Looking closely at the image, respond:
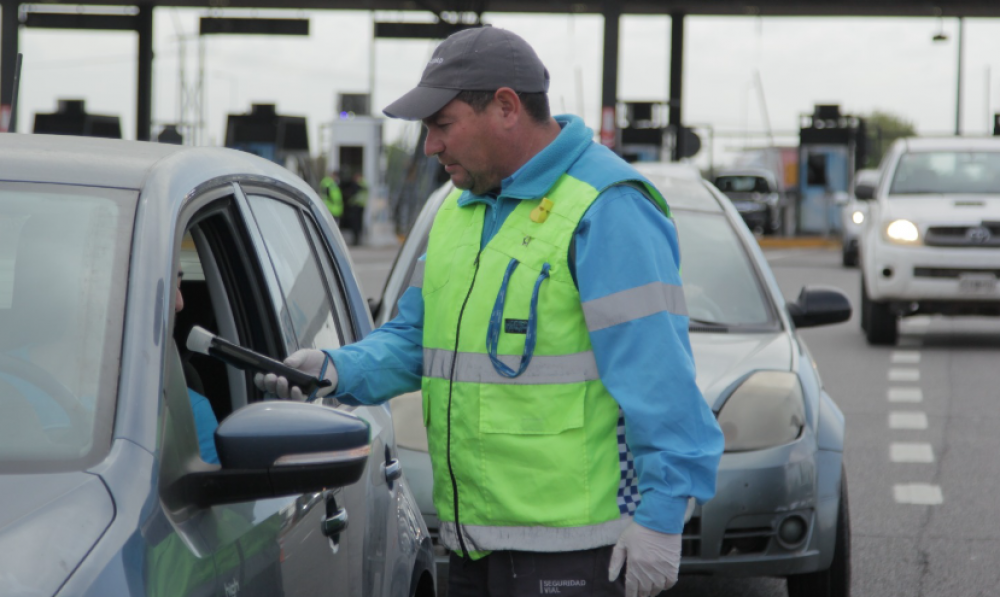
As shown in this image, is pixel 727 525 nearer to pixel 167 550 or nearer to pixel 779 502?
pixel 779 502

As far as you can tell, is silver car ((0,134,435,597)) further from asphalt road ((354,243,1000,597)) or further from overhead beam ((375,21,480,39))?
overhead beam ((375,21,480,39))

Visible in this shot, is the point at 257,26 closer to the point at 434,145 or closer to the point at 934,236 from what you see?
the point at 934,236

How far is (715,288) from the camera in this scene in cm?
621

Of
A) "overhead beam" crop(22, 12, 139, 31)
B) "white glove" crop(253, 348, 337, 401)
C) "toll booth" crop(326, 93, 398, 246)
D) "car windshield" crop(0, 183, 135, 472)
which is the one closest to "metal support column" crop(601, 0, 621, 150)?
"toll booth" crop(326, 93, 398, 246)

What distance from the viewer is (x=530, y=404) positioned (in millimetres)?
2811

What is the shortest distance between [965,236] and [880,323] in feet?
4.07

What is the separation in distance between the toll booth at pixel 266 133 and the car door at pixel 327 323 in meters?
35.1

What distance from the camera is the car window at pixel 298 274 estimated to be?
3.29 meters

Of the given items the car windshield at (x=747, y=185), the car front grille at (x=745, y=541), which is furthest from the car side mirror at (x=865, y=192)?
the car windshield at (x=747, y=185)

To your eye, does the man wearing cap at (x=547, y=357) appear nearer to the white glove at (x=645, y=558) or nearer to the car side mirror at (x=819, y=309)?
the white glove at (x=645, y=558)

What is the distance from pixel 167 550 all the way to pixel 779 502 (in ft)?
10.4

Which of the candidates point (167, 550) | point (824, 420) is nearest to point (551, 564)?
point (167, 550)

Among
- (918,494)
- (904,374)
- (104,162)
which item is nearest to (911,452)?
(918,494)

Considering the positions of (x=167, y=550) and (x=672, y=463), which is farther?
(x=672, y=463)
